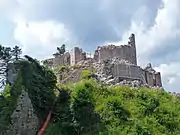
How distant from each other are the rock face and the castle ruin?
36.9 ft

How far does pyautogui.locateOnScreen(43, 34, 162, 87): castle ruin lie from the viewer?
2699 cm

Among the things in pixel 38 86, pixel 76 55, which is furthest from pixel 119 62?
pixel 38 86

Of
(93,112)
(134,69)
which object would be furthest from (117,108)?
(134,69)

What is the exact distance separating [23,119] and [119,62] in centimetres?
1338

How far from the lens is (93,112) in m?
16.0

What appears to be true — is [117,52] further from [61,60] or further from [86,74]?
[86,74]

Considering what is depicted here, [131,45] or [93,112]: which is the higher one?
[131,45]

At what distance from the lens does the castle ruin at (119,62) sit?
2699 cm

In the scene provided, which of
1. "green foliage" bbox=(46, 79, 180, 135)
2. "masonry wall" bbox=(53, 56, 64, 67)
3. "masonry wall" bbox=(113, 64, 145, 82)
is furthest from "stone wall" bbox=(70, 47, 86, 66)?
"green foliage" bbox=(46, 79, 180, 135)

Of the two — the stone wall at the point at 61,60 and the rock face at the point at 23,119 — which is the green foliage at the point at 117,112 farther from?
the stone wall at the point at 61,60

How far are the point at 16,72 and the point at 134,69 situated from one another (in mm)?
12559

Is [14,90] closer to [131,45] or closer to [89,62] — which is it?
[89,62]

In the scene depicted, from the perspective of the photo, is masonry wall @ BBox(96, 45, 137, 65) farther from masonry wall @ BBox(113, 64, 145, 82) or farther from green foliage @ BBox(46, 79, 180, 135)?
green foliage @ BBox(46, 79, 180, 135)

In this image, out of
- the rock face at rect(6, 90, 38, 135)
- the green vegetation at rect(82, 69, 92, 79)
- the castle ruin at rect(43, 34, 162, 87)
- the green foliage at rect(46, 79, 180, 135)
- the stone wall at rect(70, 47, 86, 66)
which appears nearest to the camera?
the rock face at rect(6, 90, 38, 135)
